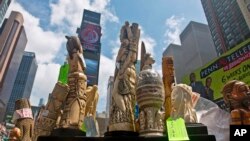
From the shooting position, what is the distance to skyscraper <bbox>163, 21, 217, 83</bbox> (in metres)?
30.2

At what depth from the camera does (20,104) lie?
249 cm

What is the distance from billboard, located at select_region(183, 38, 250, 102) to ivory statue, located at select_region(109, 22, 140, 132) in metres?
7.03

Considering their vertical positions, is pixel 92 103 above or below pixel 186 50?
below

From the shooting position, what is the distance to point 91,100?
2133 mm

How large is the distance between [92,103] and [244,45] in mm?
8358

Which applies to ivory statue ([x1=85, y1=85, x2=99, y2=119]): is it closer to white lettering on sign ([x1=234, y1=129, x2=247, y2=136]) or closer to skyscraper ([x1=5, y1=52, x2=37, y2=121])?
white lettering on sign ([x1=234, y1=129, x2=247, y2=136])

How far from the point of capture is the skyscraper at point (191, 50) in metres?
30.2

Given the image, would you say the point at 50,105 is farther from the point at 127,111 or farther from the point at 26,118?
the point at 26,118

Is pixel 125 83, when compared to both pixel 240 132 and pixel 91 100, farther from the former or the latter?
pixel 240 132

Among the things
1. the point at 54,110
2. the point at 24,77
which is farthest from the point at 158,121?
the point at 24,77

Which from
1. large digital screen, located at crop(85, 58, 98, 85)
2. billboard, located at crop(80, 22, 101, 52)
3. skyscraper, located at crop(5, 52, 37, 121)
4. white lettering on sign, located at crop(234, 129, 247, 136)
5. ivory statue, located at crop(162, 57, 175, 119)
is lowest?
white lettering on sign, located at crop(234, 129, 247, 136)

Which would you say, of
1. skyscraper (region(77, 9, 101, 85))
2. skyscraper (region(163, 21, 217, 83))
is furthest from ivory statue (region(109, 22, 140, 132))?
skyscraper (region(163, 21, 217, 83))

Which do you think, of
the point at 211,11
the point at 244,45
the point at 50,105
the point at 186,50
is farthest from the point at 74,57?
the point at 211,11

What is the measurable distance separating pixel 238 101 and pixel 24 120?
217 cm
